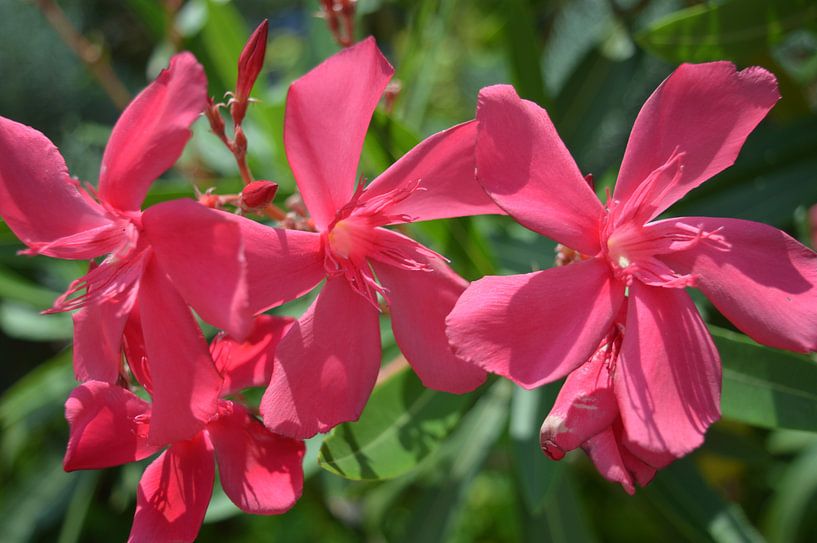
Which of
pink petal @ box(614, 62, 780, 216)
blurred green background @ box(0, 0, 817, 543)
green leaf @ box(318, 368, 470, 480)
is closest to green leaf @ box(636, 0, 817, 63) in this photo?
blurred green background @ box(0, 0, 817, 543)

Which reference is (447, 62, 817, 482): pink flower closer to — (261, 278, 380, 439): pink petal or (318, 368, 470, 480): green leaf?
(261, 278, 380, 439): pink petal

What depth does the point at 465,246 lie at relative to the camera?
1133 millimetres

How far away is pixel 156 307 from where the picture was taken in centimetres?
72

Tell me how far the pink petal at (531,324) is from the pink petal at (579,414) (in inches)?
1.3

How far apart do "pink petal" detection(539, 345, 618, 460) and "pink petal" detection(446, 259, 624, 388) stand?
0.03m

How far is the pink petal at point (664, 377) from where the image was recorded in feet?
2.25

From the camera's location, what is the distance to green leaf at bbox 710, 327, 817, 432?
0.91 metres

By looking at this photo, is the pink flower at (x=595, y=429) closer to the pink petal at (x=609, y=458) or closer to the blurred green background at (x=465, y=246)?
the pink petal at (x=609, y=458)

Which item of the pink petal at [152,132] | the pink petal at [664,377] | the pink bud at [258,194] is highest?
the pink petal at [152,132]

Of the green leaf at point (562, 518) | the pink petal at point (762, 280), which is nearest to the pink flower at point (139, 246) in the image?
the pink petal at point (762, 280)

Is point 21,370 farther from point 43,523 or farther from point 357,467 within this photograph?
point 357,467

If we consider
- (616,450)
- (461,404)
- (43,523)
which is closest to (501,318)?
(616,450)

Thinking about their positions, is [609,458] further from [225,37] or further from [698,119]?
[225,37]

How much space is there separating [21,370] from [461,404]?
1.59 m
